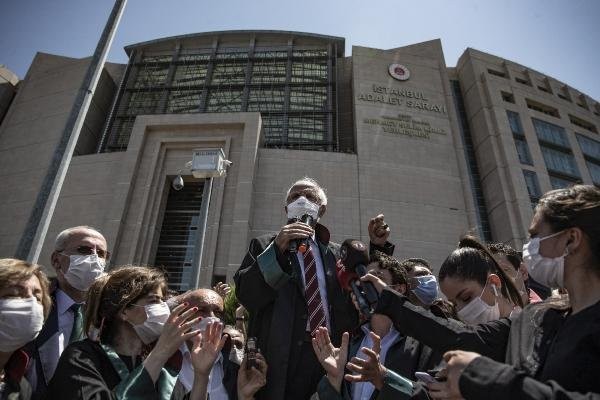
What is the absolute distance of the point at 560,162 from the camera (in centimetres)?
2508

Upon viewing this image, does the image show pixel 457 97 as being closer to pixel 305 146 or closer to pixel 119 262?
pixel 305 146

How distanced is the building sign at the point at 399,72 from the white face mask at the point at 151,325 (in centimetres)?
2541

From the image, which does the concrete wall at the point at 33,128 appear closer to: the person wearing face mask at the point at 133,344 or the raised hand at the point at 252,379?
the person wearing face mask at the point at 133,344

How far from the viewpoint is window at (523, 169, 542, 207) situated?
72.7ft

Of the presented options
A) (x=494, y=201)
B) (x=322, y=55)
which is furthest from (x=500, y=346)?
(x=322, y=55)

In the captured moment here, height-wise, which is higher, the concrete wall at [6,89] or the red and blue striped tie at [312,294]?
the concrete wall at [6,89]

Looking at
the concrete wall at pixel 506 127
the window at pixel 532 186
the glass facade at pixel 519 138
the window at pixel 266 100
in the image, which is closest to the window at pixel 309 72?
the window at pixel 266 100

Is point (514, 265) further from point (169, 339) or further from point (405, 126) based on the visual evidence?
point (405, 126)

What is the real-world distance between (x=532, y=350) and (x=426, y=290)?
2.03 metres

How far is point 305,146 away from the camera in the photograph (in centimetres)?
2484

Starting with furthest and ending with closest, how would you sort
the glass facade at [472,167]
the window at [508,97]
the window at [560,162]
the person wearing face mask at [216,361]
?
the window at [508,97] < the window at [560,162] < the glass facade at [472,167] < the person wearing face mask at [216,361]

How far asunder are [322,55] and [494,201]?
53.5ft

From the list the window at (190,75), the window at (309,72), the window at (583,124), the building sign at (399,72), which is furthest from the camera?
the window at (583,124)

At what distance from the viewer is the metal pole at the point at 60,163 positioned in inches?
155
